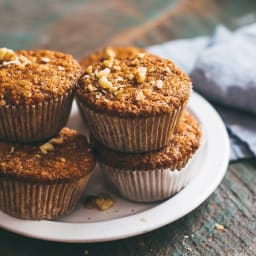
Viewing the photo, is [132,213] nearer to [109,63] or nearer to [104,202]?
[104,202]

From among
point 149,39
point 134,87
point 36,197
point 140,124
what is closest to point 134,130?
point 140,124

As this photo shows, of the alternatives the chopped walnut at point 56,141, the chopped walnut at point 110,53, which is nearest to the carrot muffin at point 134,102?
the chopped walnut at point 56,141

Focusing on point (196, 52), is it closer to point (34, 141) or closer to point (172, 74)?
point (172, 74)

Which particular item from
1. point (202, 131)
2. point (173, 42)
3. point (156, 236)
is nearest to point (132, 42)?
point (173, 42)

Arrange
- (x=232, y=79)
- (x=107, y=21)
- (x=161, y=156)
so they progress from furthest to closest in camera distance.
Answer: (x=107, y=21) < (x=232, y=79) < (x=161, y=156)

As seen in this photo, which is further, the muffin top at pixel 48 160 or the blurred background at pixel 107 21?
the blurred background at pixel 107 21

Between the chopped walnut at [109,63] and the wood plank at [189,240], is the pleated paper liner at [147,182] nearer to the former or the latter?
the wood plank at [189,240]
